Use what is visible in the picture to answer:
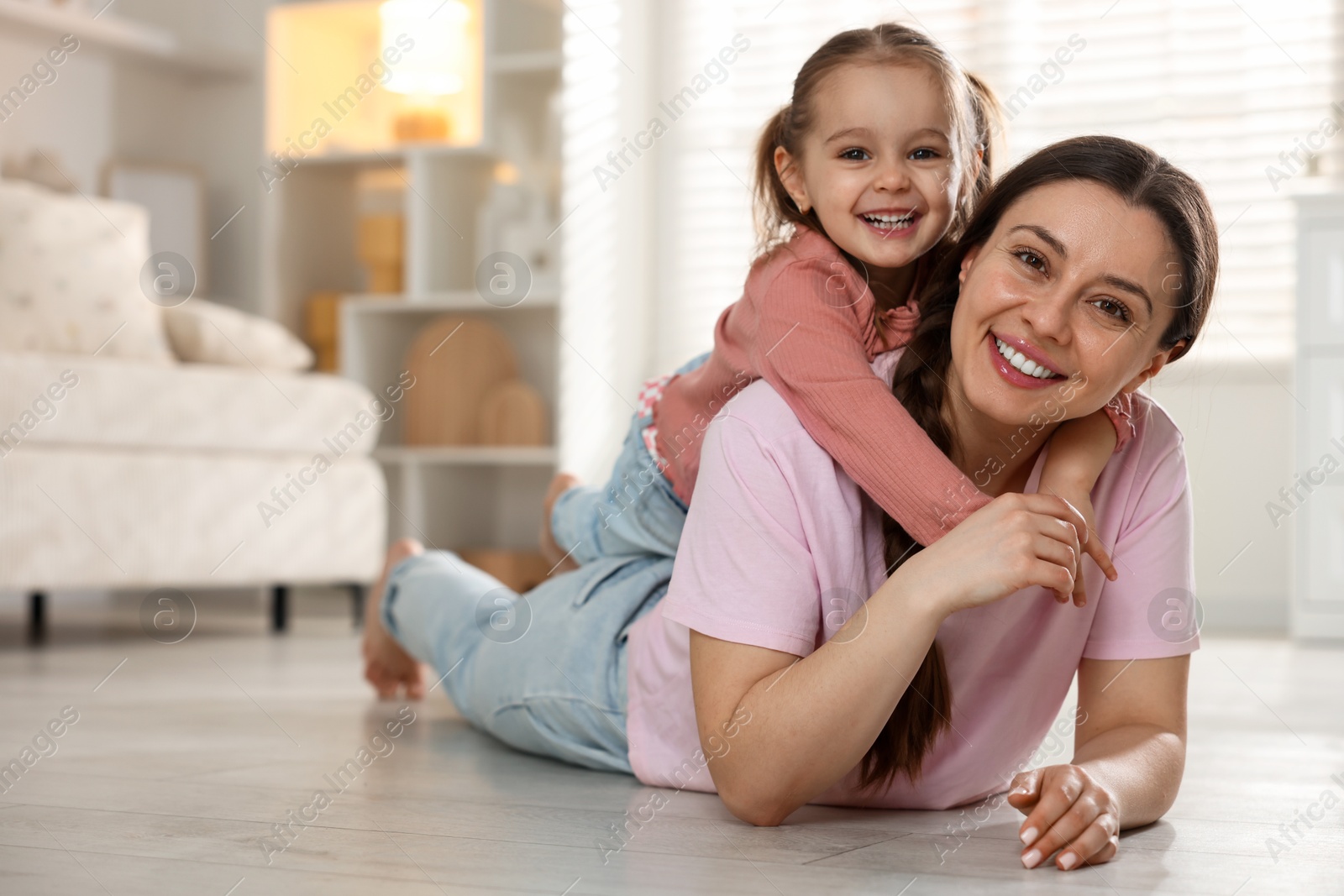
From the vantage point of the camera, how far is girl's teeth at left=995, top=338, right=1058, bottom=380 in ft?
3.07

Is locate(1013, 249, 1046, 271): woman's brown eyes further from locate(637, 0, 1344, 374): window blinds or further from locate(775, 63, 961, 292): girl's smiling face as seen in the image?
locate(637, 0, 1344, 374): window blinds

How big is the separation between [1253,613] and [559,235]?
77.7 inches

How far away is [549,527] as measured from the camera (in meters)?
1.73

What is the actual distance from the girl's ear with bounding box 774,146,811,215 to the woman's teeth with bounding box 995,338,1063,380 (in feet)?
1.40

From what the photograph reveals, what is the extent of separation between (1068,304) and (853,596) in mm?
262

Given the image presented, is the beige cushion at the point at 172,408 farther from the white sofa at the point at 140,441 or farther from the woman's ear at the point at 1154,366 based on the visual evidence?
the woman's ear at the point at 1154,366

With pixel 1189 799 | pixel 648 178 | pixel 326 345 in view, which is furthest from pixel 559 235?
pixel 1189 799

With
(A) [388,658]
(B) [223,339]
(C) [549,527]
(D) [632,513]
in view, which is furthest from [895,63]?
(B) [223,339]

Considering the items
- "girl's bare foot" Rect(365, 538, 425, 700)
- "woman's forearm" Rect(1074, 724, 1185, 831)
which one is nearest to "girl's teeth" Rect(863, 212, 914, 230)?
"woman's forearm" Rect(1074, 724, 1185, 831)

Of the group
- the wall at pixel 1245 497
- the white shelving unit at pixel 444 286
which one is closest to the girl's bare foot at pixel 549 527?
the white shelving unit at pixel 444 286

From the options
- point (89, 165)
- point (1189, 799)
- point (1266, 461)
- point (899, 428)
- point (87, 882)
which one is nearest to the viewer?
point (87, 882)

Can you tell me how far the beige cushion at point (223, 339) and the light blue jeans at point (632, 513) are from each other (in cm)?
153

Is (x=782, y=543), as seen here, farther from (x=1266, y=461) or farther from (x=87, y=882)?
(x=1266, y=461)

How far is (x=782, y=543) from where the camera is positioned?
3.18 feet
